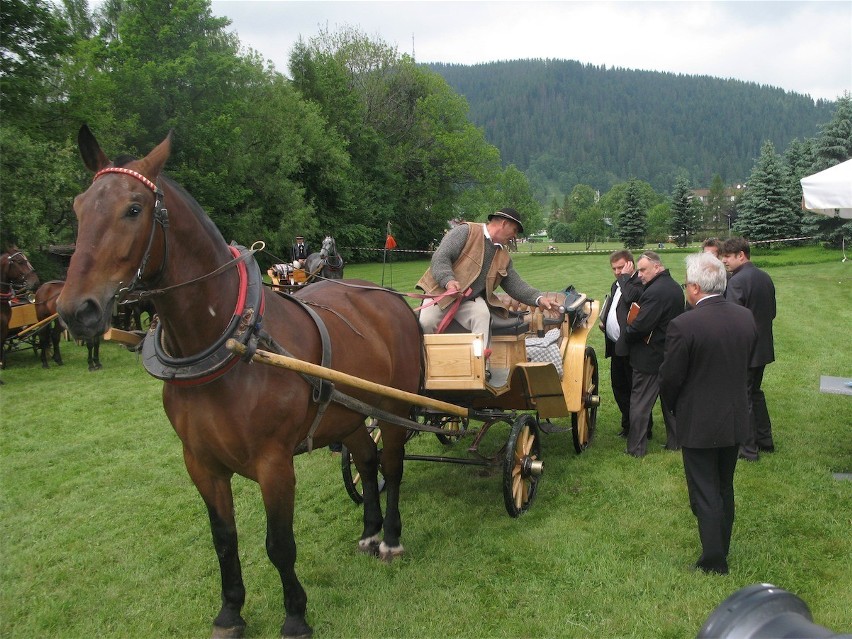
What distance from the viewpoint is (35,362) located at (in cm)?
1348

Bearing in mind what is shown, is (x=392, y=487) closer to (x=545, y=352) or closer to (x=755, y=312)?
(x=545, y=352)

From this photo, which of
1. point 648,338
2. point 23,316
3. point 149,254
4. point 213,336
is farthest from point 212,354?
point 23,316

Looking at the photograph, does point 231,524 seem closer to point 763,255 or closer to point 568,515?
point 568,515

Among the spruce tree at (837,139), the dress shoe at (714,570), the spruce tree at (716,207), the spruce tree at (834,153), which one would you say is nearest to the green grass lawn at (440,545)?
the dress shoe at (714,570)

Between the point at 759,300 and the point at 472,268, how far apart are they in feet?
10.4

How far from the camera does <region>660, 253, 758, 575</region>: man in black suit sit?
163 inches

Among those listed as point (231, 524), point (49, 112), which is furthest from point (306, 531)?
point (49, 112)

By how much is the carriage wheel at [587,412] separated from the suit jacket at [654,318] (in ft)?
1.89

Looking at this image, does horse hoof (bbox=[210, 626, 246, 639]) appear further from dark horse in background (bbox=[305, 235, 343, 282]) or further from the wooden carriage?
dark horse in background (bbox=[305, 235, 343, 282])

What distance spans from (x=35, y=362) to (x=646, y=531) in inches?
513

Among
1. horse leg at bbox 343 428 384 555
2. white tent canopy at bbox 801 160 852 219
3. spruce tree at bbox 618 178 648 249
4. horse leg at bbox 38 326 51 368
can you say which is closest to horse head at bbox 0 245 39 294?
horse leg at bbox 38 326 51 368

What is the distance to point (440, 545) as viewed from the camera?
16.3 ft

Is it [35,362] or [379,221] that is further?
[379,221]

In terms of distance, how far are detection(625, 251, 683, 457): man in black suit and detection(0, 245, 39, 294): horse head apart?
38.0 feet
